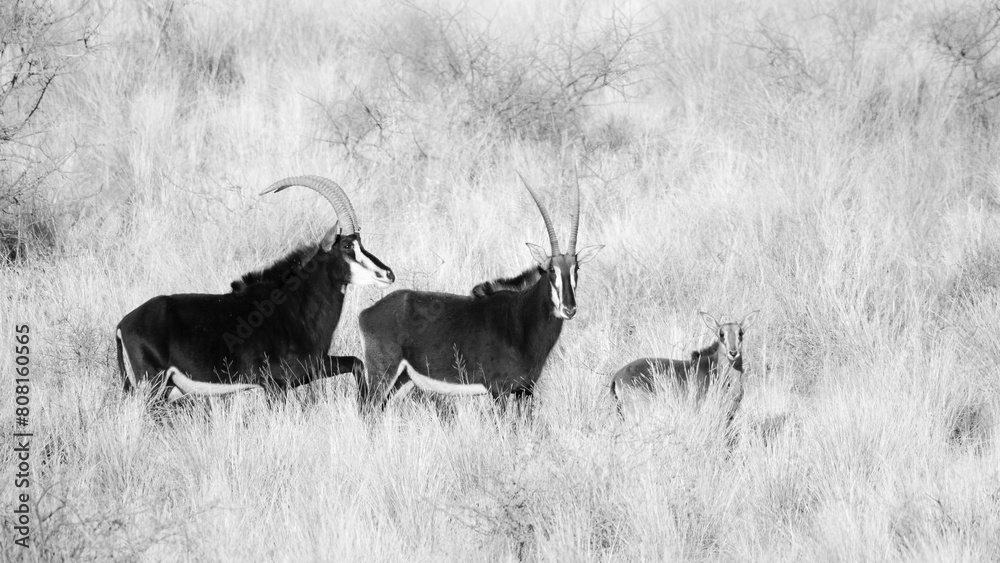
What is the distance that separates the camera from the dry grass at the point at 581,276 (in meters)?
4.89

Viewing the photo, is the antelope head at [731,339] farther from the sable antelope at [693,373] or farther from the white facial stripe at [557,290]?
the white facial stripe at [557,290]

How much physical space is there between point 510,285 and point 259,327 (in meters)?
1.63

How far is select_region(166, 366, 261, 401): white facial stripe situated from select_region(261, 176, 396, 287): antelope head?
1.00 meters

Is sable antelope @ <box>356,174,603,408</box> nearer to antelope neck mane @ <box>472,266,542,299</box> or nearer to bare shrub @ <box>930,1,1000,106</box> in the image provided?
antelope neck mane @ <box>472,266,542,299</box>

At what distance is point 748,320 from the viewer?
7367 millimetres

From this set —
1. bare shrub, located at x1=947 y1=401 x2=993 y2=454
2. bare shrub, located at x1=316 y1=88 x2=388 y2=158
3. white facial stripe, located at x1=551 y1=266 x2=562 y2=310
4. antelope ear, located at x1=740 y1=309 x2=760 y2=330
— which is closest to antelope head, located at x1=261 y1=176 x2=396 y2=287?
white facial stripe, located at x1=551 y1=266 x2=562 y2=310

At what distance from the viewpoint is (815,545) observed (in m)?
4.63

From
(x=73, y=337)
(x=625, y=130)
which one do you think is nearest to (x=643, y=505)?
(x=73, y=337)

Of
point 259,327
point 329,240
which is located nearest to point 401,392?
point 259,327

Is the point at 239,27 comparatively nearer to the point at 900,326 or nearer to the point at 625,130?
the point at 625,130

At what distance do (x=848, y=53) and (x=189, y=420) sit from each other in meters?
9.23

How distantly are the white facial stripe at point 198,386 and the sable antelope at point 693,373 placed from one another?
7.51 feet

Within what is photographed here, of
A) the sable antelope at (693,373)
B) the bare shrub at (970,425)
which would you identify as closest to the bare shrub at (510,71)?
the sable antelope at (693,373)

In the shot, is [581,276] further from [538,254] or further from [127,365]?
[127,365]
